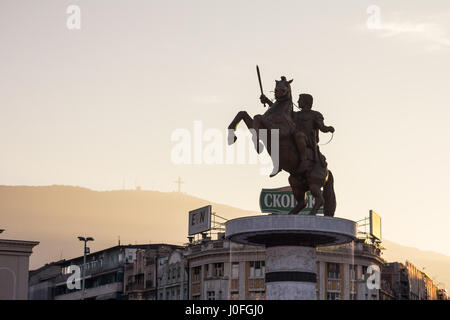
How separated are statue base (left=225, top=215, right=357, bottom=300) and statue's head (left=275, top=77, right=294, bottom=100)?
6206 millimetres

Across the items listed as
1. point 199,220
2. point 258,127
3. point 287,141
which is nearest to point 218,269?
point 199,220

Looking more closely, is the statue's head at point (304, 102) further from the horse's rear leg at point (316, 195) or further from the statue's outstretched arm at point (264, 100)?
the horse's rear leg at point (316, 195)

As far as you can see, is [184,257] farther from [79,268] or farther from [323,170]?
[323,170]

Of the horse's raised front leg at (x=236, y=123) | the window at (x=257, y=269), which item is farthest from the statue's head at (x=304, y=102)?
the window at (x=257, y=269)

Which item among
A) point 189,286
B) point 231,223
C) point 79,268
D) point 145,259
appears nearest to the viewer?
point 231,223

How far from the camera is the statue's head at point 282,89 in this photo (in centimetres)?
4188

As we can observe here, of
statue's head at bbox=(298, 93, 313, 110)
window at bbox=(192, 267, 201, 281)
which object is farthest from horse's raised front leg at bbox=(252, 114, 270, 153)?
window at bbox=(192, 267, 201, 281)

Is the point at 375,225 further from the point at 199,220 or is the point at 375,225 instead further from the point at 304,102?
the point at 304,102

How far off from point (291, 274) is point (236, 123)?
7.44 meters
